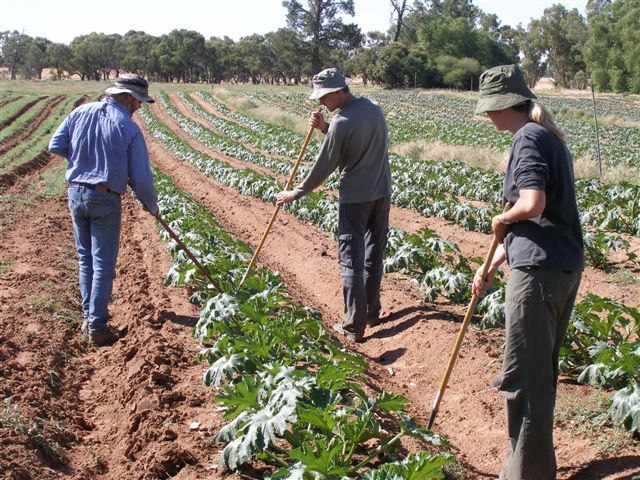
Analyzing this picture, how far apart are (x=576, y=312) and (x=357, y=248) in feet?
6.38

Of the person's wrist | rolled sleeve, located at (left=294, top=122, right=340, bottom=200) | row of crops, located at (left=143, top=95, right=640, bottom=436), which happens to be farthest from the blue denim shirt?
the person's wrist

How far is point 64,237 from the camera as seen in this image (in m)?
10.4

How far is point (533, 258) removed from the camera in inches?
136

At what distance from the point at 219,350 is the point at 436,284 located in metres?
3.17

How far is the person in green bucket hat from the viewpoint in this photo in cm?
342

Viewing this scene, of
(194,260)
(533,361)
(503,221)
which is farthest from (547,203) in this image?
(194,260)

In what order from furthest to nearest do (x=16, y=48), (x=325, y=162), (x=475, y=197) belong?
1. (x=16, y=48)
2. (x=475, y=197)
3. (x=325, y=162)

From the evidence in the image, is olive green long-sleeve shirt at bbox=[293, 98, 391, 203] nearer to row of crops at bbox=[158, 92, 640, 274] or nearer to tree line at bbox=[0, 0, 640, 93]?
row of crops at bbox=[158, 92, 640, 274]

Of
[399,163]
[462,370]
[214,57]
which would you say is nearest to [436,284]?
[462,370]

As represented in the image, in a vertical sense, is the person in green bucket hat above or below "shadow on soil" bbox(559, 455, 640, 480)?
above

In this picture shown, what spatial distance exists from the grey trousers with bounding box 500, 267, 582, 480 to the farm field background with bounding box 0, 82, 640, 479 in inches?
19.6

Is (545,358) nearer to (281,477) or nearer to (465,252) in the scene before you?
(281,477)

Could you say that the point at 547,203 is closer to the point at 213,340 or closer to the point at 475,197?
the point at 213,340

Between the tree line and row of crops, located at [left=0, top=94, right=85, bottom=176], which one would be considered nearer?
row of crops, located at [left=0, top=94, right=85, bottom=176]
